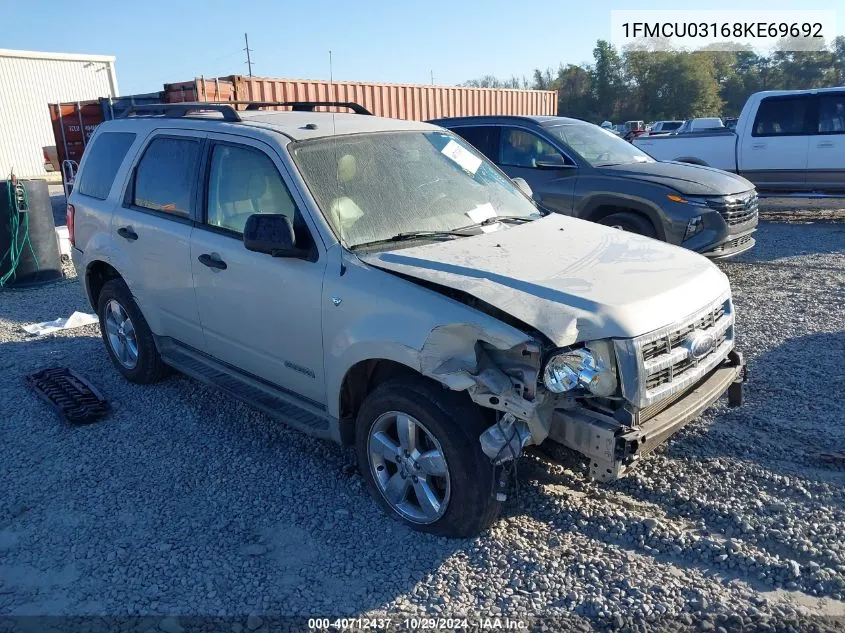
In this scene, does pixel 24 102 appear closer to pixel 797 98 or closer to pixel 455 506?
pixel 797 98

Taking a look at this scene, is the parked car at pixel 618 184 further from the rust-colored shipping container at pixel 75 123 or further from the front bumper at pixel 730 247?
the rust-colored shipping container at pixel 75 123

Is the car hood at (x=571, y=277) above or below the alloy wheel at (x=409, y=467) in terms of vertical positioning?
above

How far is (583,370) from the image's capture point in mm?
2900

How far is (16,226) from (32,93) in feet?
87.8

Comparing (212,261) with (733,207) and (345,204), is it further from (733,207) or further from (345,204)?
(733,207)

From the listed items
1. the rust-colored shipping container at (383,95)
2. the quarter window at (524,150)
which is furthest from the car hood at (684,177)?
the rust-colored shipping container at (383,95)

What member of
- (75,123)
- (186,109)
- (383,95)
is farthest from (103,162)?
(75,123)

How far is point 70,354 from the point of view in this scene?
632cm

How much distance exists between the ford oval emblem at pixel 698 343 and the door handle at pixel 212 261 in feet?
8.62

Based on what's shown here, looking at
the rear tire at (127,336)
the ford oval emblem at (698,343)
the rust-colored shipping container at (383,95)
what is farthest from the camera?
the rust-colored shipping container at (383,95)

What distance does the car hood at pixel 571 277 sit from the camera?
2.93 m

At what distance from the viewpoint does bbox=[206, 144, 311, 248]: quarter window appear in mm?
3863

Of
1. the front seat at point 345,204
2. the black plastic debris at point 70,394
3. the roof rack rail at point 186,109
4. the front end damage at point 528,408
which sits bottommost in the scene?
the black plastic debris at point 70,394

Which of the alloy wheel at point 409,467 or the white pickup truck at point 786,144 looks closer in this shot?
the alloy wheel at point 409,467
